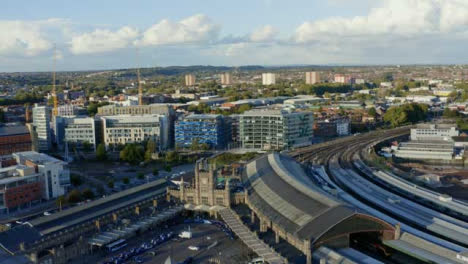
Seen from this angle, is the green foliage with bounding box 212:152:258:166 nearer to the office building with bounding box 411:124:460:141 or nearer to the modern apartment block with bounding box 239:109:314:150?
the modern apartment block with bounding box 239:109:314:150

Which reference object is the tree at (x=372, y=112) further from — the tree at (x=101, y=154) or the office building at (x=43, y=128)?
the office building at (x=43, y=128)

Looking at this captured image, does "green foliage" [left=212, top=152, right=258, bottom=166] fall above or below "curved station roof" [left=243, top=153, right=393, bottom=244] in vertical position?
below

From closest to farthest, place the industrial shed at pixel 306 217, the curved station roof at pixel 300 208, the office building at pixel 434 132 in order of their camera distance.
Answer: the industrial shed at pixel 306 217 → the curved station roof at pixel 300 208 → the office building at pixel 434 132

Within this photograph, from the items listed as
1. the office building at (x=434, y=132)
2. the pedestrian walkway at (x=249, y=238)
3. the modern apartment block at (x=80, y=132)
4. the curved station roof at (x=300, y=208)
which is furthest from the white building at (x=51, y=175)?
the office building at (x=434, y=132)

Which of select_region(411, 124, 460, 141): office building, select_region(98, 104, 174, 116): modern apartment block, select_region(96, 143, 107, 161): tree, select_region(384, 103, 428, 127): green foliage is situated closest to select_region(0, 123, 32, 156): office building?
select_region(96, 143, 107, 161): tree

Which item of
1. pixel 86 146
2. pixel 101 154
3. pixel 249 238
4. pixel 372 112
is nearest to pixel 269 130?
pixel 101 154

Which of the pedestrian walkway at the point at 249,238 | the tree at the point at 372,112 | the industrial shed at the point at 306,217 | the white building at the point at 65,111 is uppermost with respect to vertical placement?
the white building at the point at 65,111
